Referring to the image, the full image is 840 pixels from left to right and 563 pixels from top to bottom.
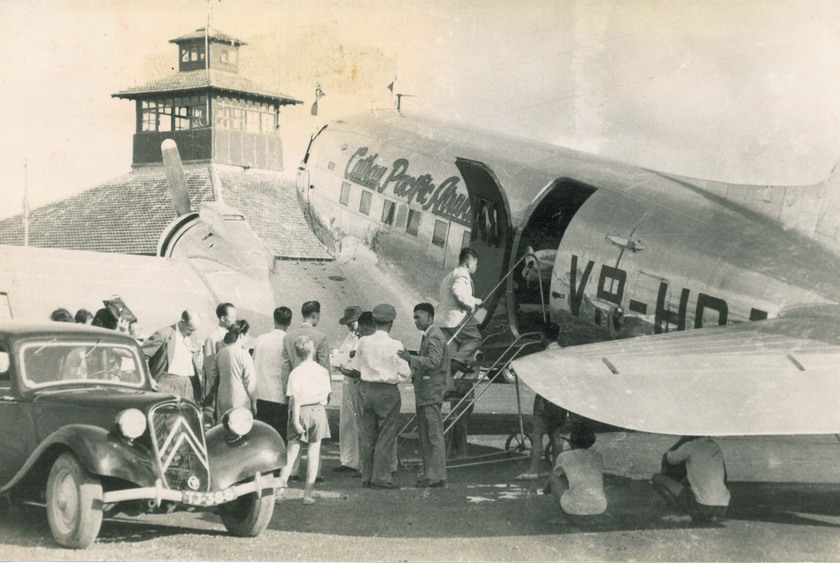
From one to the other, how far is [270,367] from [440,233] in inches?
121

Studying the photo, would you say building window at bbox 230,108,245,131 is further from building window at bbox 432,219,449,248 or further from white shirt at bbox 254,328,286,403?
white shirt at bbox 254,328,286,403

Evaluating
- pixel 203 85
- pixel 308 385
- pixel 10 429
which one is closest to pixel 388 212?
pixel 308 385

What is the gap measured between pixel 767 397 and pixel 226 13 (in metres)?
7.11

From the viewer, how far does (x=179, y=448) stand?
534cm

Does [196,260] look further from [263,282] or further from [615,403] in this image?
[615,403]

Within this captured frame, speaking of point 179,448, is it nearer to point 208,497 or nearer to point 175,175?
point 208,497

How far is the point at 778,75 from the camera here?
8336 mm

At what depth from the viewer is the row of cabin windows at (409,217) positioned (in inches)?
384

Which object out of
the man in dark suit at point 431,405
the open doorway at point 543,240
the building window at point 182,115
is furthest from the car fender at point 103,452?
the building window at point 182,115

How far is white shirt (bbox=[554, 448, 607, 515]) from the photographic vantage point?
5891mm

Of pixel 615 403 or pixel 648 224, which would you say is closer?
pixel 615 403

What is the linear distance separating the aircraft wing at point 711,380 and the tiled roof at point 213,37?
625cm

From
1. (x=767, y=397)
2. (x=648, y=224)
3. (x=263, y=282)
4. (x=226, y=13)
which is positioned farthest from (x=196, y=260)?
(x=767, y=397)

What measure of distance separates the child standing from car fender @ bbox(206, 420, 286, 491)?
2.28 ft
